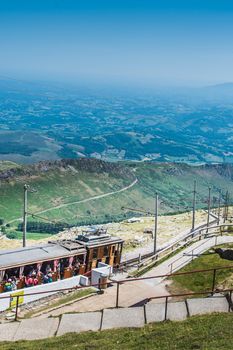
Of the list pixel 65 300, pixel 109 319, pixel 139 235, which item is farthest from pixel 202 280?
pixel 139 235

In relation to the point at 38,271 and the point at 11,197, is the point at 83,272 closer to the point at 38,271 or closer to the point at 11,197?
the point at 38,271

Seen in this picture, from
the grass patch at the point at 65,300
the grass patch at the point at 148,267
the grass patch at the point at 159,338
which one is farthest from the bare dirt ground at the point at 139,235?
the grass patch at the point at 159,338

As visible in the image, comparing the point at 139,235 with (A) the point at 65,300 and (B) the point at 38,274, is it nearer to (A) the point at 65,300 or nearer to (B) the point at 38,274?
(B) the point at 38,274

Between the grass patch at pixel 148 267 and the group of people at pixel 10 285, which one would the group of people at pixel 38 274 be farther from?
the grass patch at pixel 148 267

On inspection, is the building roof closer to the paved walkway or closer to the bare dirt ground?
the paved walkway

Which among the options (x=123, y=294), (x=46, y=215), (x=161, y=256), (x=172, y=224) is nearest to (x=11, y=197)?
(x=46, y=215)

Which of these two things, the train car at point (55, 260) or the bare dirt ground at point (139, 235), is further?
the bare dirt ground at point (139, 235)
